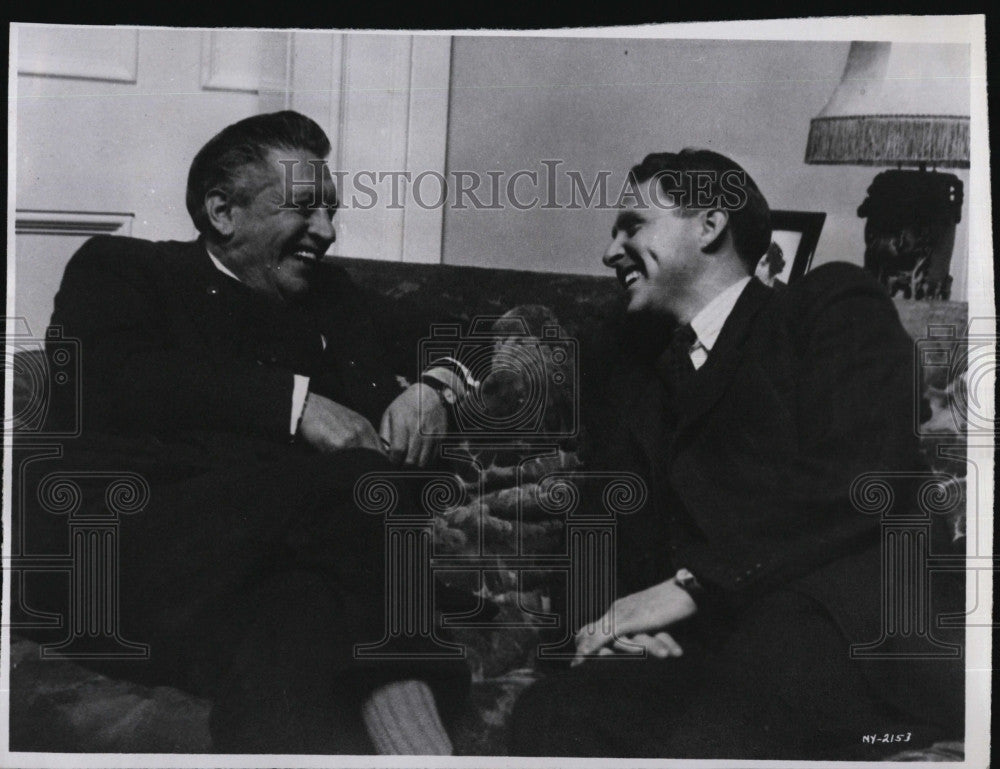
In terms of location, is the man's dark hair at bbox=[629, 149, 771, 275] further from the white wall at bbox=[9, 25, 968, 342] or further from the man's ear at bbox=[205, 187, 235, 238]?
the man's ear at bbox=[205, 187, 235, 238]

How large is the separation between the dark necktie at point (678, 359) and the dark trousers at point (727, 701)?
0.69 m

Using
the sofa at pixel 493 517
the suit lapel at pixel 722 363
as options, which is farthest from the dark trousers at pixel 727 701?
the suit lapel at pixel 722 363

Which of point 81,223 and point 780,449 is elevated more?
point 81,223

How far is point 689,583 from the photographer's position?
3314 mm

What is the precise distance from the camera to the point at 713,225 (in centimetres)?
336

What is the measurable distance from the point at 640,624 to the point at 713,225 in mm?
1194

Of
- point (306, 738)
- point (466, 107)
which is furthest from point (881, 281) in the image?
point (306, 738)

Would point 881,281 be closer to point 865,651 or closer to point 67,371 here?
point 865,651

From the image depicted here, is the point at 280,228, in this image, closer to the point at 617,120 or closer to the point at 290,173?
the point at 290,173
